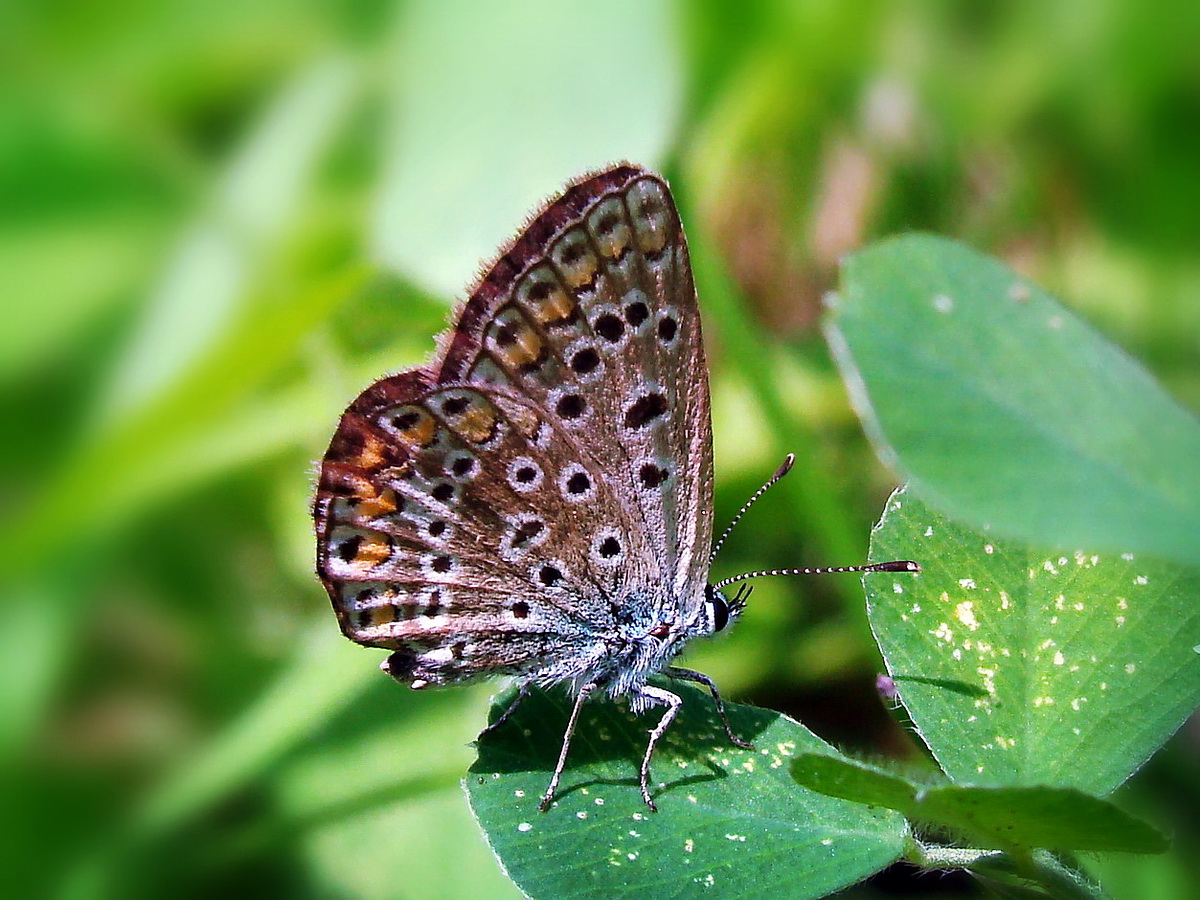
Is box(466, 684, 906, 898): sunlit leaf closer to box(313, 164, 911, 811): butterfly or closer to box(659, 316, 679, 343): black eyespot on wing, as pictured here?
box(313, 164, 911, 811): butterfly

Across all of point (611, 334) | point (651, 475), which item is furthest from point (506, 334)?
point (651, 475)

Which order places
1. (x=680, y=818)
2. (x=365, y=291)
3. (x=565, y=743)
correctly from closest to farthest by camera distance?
(x=680, y=818) < (x=565, y=743) < (x=365, y=291)

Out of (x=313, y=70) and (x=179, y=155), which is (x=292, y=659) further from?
(x=313, y=70)

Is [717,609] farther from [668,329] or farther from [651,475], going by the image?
[668,329]

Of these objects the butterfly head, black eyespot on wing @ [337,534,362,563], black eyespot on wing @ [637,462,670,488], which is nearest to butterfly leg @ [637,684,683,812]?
the butterfly head

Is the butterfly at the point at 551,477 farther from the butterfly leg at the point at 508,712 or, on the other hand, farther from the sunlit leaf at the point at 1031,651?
the sunlit leaf at the point at 1031,651

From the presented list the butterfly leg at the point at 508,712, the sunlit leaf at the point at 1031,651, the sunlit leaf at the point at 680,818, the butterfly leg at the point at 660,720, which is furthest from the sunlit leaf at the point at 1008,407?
the butterfly leg at the point at 508,712
